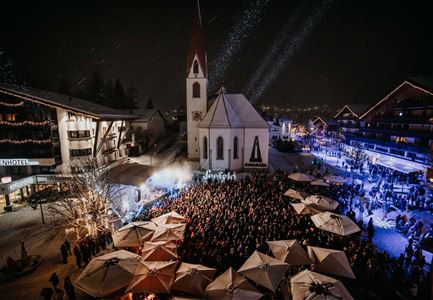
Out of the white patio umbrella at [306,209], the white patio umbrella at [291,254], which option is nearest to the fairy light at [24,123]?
the white patio umbrella at [306,209]

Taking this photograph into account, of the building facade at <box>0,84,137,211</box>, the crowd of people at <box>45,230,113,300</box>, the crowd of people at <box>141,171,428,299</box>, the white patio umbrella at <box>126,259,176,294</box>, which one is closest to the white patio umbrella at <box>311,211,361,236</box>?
the crowd of people at <box>141,171,428,299</box>

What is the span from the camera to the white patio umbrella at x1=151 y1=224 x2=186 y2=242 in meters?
11.3

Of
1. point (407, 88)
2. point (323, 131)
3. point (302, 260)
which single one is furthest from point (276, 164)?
point (323, 131)

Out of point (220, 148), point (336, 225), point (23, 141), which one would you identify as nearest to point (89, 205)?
point (336, 225)

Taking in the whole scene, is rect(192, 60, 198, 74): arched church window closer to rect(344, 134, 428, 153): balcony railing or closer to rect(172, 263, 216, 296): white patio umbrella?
rect(172, 263, 216, 296): white patio umbrella

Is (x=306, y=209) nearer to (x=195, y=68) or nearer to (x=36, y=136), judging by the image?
(x=195, y=68)

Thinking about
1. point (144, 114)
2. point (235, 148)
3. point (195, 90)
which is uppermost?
point (195, 90)

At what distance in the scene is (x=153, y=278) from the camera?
323 inches

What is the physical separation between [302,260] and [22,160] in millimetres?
27108

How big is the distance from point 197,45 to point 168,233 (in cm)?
2826

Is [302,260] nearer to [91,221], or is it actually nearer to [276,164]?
[91,221]

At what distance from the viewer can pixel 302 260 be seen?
9547 millimetres

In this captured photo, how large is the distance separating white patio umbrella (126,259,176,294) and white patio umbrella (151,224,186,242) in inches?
95.7

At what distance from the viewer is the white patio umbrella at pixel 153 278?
26.3 ft
